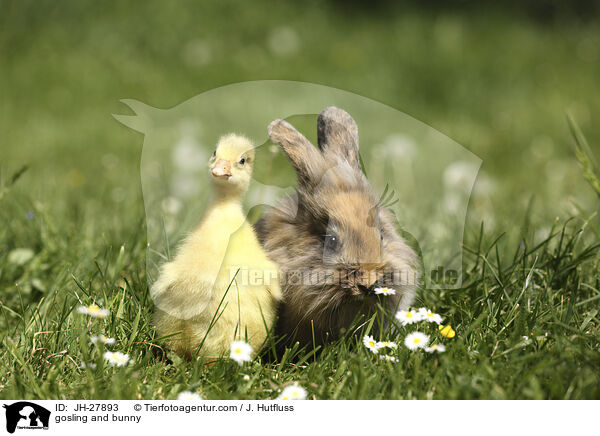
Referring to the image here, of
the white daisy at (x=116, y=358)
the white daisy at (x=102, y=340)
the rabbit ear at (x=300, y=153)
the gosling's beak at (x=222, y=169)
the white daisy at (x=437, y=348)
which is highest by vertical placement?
the rabbit ear at (x=300, y=153)

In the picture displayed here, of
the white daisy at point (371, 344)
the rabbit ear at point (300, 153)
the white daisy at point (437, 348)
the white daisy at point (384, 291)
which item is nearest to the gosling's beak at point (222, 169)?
the rabbit ear at point (300, 153)

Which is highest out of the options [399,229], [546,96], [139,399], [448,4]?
[448,4]

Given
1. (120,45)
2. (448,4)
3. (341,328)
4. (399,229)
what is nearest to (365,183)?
A: (399,229)

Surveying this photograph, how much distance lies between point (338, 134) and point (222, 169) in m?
0.55

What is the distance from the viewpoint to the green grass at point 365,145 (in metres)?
2.16

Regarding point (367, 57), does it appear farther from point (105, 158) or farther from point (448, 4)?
point (105, 158)

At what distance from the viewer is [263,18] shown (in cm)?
746

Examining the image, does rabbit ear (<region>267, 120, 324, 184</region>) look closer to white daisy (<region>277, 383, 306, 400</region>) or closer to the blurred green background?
white daisy (<region>277, 383, 306, 400</region>)

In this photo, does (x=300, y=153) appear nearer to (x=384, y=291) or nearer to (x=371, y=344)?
(x=384, y=291)

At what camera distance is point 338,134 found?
8.21 ft

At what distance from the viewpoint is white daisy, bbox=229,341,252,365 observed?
2.08 m

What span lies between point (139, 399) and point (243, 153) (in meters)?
0.85

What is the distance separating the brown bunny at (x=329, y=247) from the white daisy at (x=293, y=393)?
24 centimetres
